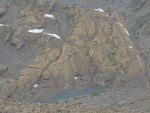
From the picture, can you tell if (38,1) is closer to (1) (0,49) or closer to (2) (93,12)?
(2) (93,12)

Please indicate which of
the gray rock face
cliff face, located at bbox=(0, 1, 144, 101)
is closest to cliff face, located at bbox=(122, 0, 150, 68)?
cliff face, located at bbox=(0, 1, 144, 101)

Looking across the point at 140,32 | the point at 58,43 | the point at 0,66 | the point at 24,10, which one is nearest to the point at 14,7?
the point at 24,10

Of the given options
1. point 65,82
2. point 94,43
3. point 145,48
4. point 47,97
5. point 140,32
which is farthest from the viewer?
point 140,32

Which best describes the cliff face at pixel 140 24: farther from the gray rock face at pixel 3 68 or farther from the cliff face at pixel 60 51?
the gray rock face at pixel 3 68

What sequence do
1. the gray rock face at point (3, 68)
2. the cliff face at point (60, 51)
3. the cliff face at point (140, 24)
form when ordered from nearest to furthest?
the gray rock face at point (3, 68), the cliff face at point (60, 51), the cliff face at point (140, 24)

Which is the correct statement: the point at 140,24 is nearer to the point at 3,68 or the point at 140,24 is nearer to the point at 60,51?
the point at 60,51

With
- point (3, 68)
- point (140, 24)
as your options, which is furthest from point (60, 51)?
point (140, 24)

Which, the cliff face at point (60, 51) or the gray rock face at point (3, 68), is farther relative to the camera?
the cliff face at point (60, 51)

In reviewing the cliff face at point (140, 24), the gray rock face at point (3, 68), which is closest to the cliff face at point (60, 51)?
the gray rock face at point (3, 68)

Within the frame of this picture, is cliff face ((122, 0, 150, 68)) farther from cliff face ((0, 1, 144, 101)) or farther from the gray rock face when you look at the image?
the gray rock face
